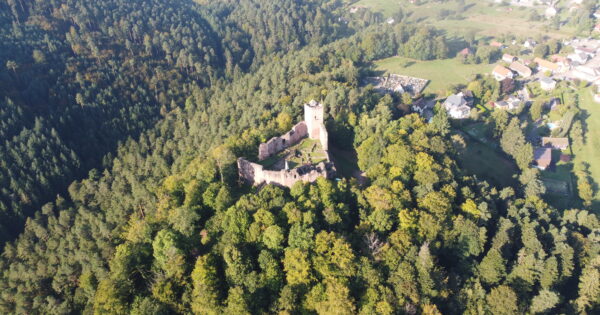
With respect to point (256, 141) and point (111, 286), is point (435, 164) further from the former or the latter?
point (111, 286)

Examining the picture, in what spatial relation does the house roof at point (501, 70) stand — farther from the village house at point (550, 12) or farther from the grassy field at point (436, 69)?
the village house at point (550, 12)

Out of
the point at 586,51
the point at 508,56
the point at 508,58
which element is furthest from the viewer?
the point at 508,56

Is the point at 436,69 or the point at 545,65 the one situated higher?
the point at 436,69

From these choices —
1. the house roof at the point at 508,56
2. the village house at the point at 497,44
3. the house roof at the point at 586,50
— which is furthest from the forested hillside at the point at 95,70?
the house roof at the point at 586,50

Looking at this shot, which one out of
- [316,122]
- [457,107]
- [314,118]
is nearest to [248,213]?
[314,118]

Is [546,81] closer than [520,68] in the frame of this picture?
Yes

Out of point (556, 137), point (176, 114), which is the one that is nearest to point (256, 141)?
point (176, 114)

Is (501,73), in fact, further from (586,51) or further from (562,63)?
(586,51)
